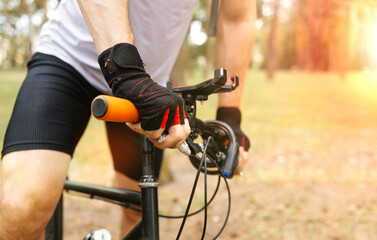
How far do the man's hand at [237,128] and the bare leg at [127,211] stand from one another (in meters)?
0.70

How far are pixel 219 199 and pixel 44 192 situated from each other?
3.72 meters

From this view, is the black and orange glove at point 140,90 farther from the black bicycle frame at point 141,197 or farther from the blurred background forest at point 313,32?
the blurred background forest at point 313,32

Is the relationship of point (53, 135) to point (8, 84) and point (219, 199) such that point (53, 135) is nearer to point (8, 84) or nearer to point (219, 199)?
point (219, 199)

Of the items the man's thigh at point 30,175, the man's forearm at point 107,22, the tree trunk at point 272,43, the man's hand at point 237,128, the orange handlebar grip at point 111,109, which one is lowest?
the man's thigh at point 30,175

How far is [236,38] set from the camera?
1791 mm

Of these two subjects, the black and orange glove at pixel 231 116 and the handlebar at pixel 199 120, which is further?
the black and orange glove at pixel 231 116

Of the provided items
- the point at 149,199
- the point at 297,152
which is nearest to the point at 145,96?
the point at 149,199

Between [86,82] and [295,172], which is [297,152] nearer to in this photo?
[295,172]

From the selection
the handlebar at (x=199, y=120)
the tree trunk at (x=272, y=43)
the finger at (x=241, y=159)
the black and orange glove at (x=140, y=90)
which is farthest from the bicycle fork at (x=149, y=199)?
the tree trunk at (x=272, y=43)

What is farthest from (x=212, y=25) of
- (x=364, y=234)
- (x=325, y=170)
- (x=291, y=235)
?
(x=325, y=170)

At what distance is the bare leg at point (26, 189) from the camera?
130cm

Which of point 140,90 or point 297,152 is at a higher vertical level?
point 140,90

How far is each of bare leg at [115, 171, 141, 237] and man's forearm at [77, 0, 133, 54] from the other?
1123 millimetres

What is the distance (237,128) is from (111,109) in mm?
926
